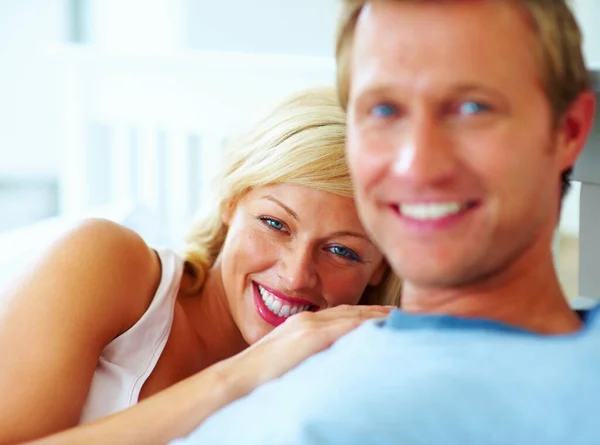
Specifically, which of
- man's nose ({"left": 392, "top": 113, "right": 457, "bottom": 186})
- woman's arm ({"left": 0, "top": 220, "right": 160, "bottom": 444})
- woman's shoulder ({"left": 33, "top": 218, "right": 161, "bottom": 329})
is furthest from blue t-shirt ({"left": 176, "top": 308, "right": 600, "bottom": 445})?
woman's shoulder ({"left": 33, "top": 218, "right": 161, "bottom": 329})

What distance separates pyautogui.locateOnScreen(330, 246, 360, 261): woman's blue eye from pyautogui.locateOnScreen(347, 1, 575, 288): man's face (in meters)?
0.65

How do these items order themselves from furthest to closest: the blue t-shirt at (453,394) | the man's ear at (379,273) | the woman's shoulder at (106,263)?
the man's ear at (379,273)
the woman's shoulder at (106,263)
the blue t-shirt at (453,394)

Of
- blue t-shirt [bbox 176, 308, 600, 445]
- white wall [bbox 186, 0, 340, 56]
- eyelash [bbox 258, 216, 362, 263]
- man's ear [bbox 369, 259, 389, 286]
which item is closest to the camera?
blue t-shirt [bbox 176, 308, 600, 445]

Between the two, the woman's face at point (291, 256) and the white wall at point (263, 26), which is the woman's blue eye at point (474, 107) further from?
the white wall at point (263, 26)

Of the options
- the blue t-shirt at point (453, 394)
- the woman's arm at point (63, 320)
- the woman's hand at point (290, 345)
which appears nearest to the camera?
the blue t-shirt at point (453, 394)

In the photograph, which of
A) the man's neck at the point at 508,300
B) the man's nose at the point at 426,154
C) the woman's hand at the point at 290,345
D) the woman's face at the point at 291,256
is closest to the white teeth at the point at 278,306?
the woman's face at the point at 291,256

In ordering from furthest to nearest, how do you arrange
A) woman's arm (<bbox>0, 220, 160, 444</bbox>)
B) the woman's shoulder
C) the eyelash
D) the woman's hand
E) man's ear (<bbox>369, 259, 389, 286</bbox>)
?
1. man's ear (<bbox>369, 259, 389, 286</bbox>)
2. the eyelash
3. the woman's shoulder
4. woman's arm (<bbox>0, 220, 160, 444</bbox>)
5. the woman's hand

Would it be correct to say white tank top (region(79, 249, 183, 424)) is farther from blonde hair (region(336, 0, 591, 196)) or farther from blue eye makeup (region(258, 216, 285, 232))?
blonde hair (region(336, 0, 591, 196))

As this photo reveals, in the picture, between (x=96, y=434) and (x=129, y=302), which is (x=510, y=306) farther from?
(x=129, y=302)

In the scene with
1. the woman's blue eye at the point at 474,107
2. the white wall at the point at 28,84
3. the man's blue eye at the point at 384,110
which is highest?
the woman's blue eye at the point at 474,107

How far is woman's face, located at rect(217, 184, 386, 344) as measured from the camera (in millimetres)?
1470

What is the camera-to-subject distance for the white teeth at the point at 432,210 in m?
0.82

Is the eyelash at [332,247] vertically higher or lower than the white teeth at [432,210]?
lower

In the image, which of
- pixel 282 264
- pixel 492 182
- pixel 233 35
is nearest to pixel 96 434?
pixel 282 264
